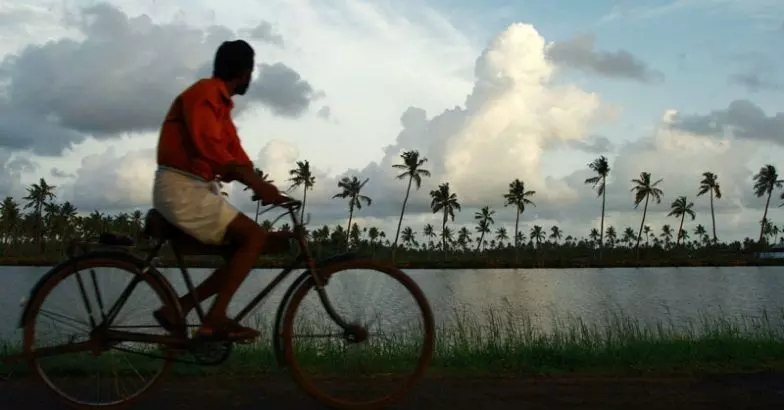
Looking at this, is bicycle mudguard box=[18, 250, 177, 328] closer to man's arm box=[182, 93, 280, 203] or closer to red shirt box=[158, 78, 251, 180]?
red shirt box=[158, 78, 251, 180]

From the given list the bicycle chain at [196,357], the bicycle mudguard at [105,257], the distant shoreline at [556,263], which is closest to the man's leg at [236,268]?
the bicycle chain at [196,357]

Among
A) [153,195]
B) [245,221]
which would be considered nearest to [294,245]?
[245,221]

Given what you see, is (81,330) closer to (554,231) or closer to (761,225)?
(761,225)

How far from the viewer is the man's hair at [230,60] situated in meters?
3.66

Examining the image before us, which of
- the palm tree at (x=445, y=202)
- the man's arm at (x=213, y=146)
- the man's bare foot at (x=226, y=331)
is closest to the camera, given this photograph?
the man's arm at (x=213, y=146)

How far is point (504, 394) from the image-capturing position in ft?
13.4

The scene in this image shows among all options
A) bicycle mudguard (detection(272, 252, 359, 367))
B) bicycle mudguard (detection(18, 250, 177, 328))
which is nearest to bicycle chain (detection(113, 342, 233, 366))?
bicycle mudguard (detection(272, 252, 359, 367))

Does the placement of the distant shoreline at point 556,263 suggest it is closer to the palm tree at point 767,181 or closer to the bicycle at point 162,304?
the palm tree at point 767,181

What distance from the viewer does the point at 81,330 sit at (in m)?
3.74

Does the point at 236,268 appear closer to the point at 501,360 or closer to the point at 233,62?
the point at 233,62

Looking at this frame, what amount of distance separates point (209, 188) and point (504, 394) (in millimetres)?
2114

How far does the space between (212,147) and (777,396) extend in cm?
357

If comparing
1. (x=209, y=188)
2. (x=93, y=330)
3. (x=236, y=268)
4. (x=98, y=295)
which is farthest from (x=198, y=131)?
(x=93, y=330)

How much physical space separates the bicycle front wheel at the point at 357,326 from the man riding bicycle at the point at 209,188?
332mm
